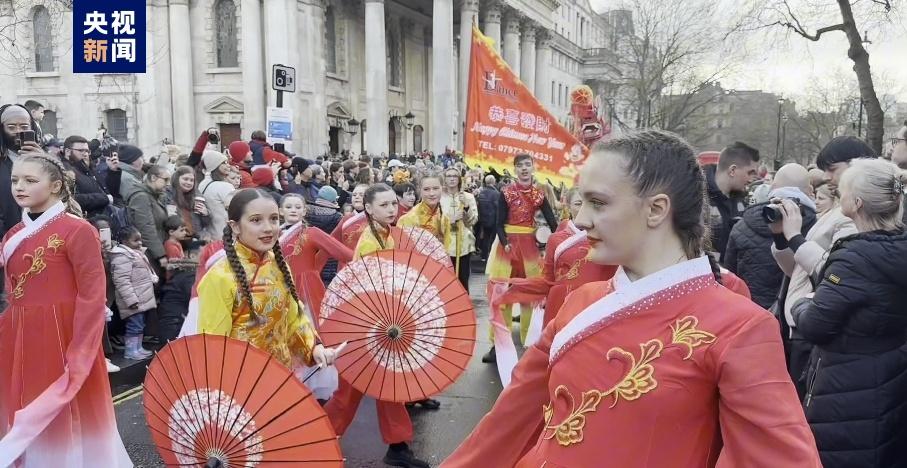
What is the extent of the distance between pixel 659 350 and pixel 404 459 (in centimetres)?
360

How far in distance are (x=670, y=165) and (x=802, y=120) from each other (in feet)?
230

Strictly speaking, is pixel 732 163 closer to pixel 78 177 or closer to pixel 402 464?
pixel 402 464

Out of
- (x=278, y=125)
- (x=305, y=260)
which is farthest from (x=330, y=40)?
(x=305, y=260)

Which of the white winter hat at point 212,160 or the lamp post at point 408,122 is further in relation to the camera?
the lamp post at point 408,122

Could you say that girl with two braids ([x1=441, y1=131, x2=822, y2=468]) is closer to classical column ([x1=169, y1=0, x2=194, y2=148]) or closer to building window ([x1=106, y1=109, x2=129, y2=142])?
classical column ([x1=169, y1=0, x2=194, y2=148])

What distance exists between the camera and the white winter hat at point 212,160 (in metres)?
8.83

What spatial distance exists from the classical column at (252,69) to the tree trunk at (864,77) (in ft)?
72.7

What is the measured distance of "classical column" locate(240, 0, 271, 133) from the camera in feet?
98.6

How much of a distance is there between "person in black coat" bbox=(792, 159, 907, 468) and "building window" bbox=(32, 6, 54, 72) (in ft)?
121

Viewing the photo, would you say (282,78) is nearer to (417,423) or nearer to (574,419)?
(417,423)

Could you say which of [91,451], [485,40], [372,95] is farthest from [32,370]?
[372,95]

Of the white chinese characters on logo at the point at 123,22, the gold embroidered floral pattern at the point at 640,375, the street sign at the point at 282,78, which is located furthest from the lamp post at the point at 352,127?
the gold embroidered floral pattern at the point at 640,375

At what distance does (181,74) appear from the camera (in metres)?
31.6

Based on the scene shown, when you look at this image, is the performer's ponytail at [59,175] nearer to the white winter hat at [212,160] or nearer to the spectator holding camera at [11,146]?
the spectator holding camera at [11,146]
